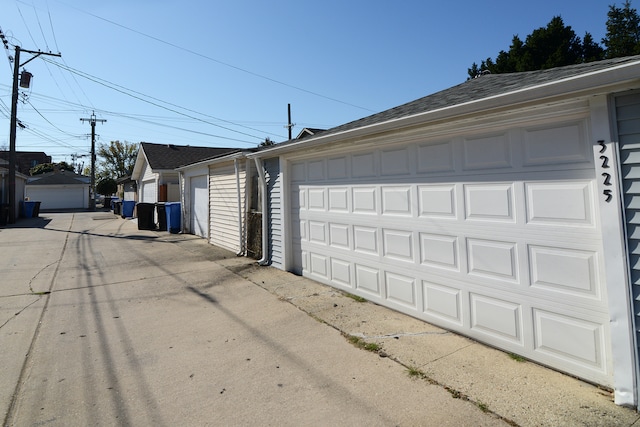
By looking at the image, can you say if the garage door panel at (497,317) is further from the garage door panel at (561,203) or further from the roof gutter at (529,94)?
the roof gutter at (529,94)

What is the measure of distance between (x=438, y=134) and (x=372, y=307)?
246 cm

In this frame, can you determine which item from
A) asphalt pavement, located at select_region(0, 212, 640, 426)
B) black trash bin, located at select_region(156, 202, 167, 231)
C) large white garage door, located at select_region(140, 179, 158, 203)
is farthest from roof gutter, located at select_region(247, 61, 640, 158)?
large white garage door, located at select_region(140, 179, 158, 203)

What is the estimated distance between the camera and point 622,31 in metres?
19.2

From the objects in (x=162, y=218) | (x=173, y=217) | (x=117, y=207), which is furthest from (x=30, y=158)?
(x=173, y=217)

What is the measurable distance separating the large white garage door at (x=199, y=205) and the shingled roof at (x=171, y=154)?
4365mm

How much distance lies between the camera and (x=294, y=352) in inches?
139

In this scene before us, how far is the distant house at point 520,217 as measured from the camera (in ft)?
8.29

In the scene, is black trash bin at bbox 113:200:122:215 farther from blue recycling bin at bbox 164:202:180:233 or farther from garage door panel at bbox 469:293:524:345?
garage door panel at bbox 469:293:524:345

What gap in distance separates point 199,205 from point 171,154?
8.62 metres

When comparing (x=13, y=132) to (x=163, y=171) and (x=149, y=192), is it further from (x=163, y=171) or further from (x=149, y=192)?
(x=163, y=171)

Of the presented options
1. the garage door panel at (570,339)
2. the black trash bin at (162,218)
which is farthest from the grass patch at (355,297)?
the black trash bin at (162,218)

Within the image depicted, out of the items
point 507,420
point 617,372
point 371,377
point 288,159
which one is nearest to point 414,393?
point 371,377

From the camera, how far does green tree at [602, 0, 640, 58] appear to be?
18203 millimetres

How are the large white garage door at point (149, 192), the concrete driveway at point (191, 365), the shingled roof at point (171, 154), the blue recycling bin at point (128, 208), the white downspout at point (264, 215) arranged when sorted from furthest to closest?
the blue recycling bin at point (128, 208), the large white garage door at point (149, 192), the shingled roof at point (171, 154), the white downspout at point (264, 215), the concrete driveway at point (191, 365)
